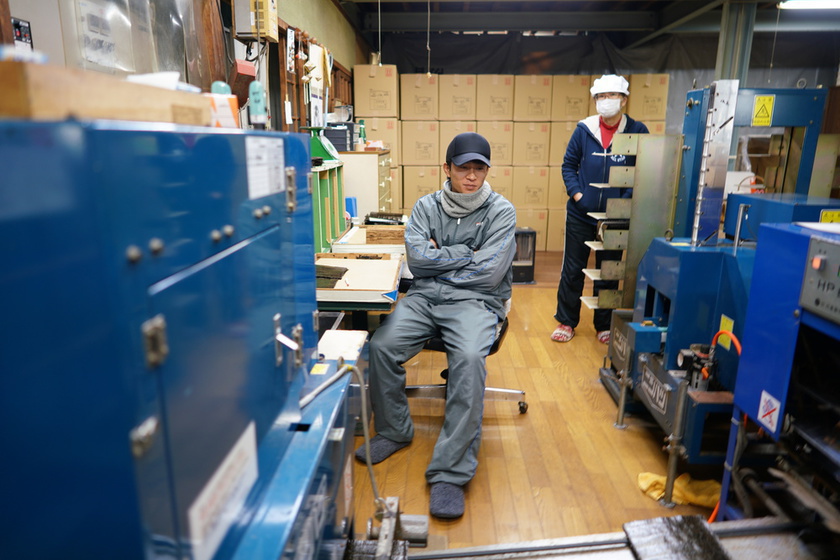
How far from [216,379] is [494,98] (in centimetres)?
589

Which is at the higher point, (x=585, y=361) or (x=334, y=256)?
(x=334, y=256)

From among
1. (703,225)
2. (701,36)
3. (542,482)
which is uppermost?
(701,36)

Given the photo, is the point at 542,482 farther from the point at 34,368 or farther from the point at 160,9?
the point at 160,9

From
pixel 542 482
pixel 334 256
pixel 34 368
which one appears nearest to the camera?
pixel 34 368

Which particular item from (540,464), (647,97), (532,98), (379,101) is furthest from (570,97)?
(540,464)

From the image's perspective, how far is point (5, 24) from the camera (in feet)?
3.54

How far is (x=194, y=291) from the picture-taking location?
0.61m

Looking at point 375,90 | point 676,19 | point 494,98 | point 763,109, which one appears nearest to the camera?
point 763,109

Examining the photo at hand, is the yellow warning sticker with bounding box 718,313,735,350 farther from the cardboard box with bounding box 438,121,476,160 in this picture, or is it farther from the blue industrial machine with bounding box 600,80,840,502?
the cardboard box with bounding box 438,121,476,160

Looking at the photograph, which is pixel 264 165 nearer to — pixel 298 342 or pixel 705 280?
pixel 298 342

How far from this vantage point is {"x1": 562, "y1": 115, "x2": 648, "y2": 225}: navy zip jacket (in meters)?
3.38

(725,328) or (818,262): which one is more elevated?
(818,262)

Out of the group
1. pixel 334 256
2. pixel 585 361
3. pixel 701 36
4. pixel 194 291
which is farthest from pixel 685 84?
pixel 194 291

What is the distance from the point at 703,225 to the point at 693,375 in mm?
618
